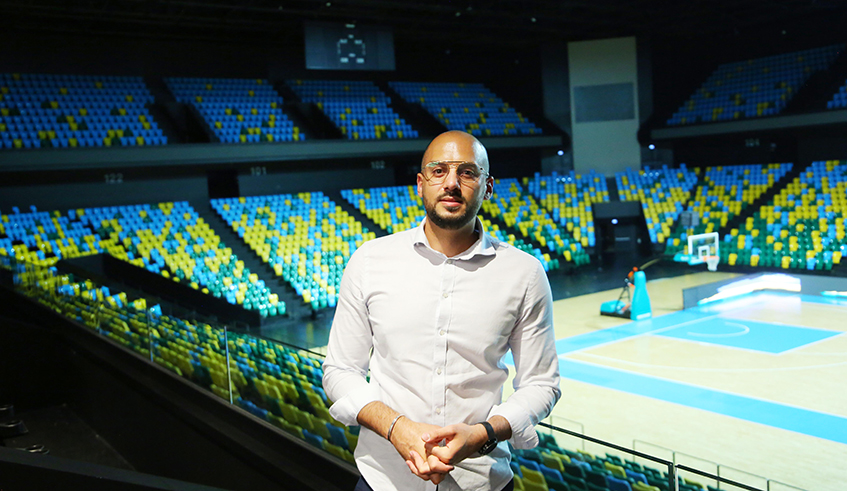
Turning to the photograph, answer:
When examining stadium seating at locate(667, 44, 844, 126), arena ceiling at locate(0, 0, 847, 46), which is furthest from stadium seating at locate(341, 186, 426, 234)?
stadium seating at locate(667, 44, 844, 126)

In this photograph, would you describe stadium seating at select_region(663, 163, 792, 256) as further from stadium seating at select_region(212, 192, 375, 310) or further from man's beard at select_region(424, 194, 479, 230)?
man's beard at select_region(424, 194, 479, 230)

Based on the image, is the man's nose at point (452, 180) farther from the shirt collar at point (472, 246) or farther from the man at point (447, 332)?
the shirt collar at point (472, 246)

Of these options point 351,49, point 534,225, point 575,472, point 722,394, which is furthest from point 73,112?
point 575,472

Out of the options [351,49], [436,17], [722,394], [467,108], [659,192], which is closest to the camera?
[722,394]

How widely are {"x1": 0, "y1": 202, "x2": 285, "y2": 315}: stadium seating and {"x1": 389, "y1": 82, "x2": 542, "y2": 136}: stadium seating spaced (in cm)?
954

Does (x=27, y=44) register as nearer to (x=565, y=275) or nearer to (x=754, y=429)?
(x=565, y=275)

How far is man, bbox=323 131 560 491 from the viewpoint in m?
2.24

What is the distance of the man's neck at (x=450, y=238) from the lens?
7.59ft

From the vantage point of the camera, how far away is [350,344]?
2.38 meters

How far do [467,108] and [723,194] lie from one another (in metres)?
8.88

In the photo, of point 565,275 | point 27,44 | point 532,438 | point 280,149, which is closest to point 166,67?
point 27,44

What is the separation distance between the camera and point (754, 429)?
8.23 meters

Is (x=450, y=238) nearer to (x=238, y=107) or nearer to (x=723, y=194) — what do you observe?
(x=238, y=107)

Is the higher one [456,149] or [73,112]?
[73,112]
